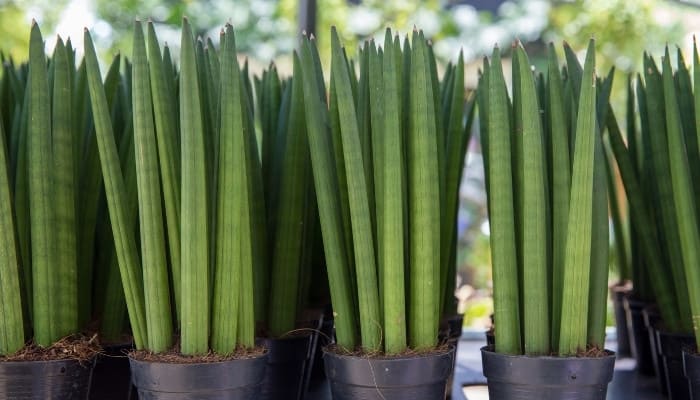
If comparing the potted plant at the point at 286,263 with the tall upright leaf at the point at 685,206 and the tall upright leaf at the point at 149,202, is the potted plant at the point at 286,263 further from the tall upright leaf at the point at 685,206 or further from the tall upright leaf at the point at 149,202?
the tall upright leaf at the point at 685,206

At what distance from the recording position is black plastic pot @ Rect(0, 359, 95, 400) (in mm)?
478

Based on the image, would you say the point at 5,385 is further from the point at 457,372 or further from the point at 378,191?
the point at 457,372

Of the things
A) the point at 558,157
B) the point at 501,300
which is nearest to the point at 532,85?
the point at 558,157

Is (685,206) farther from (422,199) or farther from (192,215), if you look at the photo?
(192,215)

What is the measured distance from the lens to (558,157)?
0.52 m

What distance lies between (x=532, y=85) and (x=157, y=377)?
1.15 ft

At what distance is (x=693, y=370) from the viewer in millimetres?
528

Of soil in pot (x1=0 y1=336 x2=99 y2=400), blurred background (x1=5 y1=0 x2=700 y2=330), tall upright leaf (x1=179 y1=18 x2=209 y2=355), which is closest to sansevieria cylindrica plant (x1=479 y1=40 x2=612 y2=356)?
tall upright leaf (x1=179 y1=18 x2=209 y2=355)

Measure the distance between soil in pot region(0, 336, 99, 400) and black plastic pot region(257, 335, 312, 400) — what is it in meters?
0.15

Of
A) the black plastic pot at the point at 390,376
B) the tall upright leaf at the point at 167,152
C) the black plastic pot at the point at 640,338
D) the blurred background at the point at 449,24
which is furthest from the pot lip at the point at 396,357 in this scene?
the blurred background at the point at 449,24

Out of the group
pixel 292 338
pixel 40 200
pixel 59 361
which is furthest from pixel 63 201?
pixel 292 338

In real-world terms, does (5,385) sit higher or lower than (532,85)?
lower

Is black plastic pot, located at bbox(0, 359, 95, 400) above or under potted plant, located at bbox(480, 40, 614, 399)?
under

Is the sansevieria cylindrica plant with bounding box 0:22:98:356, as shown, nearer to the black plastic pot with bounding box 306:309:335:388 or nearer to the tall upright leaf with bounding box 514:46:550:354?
the black plastic pot with bounding box 306:309:335:388
